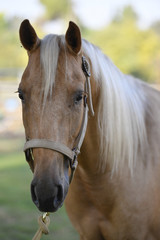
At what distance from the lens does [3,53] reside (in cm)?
3172

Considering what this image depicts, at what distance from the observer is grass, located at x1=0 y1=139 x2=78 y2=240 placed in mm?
4547

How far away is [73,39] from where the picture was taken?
213 cm

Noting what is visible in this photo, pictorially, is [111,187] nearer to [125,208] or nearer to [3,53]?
[125,208]

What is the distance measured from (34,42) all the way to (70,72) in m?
0.31

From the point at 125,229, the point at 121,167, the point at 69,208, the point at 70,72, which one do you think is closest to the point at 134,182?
the point at 121,167

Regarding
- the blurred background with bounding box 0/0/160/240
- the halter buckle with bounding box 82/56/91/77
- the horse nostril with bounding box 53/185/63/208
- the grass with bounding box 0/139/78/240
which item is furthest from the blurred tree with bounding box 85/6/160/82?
the horse nostril with bounding box 53/185/63/208

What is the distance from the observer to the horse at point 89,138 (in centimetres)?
191

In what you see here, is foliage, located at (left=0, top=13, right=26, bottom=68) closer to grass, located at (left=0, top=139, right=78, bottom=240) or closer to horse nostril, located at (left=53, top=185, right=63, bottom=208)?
grass, located at (left=0, top=139, right=78, bottom=240)

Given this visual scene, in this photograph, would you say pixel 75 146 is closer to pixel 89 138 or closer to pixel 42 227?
pixel 89 138

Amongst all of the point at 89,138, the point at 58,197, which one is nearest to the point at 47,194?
the point at 58,197

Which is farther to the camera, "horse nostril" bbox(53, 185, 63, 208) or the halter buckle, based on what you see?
the halter buckle

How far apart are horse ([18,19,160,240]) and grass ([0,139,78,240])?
2.02 metres

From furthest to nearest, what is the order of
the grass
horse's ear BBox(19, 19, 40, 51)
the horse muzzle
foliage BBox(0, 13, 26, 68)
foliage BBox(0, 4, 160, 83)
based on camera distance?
1. foliage BBox(0, 13, 26, 68)
2. foliage BBox(0, 4, 160, 83)
3. the grass
4. horse's ear BBox(19, 19, 40, 51)
5. the horse muzzle

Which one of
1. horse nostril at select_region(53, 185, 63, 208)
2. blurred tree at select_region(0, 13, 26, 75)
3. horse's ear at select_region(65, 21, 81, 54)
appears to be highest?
blurred tree at select_region(0, 13, 26, 75)
